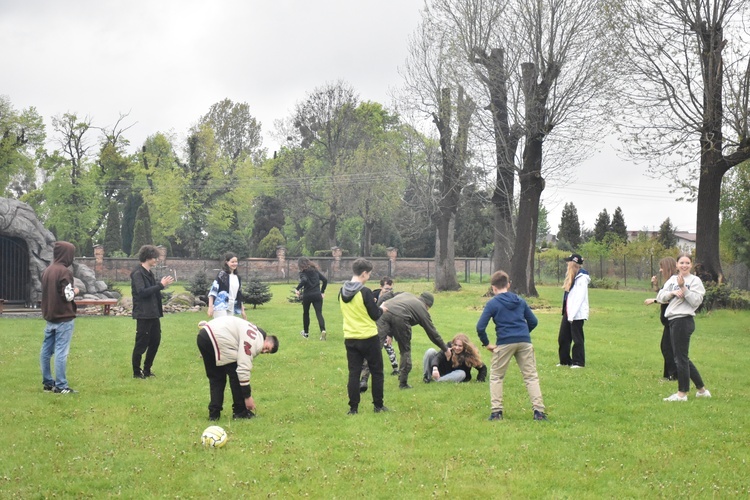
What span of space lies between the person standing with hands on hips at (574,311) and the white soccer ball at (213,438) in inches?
264

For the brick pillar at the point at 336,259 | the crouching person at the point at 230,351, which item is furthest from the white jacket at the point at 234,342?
the brick pillar at the point at 336,259

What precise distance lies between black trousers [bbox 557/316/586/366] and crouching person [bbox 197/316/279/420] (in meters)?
5.92

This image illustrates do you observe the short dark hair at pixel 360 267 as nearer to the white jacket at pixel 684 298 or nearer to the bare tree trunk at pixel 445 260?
the white jacket at pixel 684 298

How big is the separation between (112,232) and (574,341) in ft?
195

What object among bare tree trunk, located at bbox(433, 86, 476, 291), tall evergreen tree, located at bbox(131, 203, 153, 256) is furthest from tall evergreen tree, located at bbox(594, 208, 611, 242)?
tall evergreen tree, located at bbox(131, 203, 153, 256)

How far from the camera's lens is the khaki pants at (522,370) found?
8461 millimetres

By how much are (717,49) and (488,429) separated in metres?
18.1

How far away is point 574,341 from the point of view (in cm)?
1257

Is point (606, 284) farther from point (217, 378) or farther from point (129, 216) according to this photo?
point (129, 216)

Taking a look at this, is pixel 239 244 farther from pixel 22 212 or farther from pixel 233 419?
pixel 233 419

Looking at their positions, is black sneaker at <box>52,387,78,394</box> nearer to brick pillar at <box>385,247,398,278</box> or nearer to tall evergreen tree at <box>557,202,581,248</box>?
brick pillar at <box>385,247,398,278</box>

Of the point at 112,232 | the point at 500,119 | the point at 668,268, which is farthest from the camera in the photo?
the point at 112,232

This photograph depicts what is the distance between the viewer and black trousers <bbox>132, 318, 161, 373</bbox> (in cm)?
1139

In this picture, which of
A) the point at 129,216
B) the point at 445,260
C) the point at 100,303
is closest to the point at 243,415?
the point at 100,303
